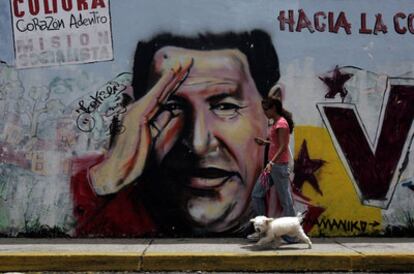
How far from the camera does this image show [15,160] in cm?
784

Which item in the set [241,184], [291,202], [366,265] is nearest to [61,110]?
[241,184]

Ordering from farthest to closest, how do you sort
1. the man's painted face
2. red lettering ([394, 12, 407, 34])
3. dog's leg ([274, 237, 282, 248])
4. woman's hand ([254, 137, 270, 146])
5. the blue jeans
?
red lettering ([394, 12, 407, 34]) < the man's painted face < woman's hand ([254, 137, 270, 146]) < the blue jeans < dog's leg ([274, 237, 282, 248])

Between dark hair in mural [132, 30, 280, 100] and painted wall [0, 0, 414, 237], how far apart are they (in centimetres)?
2

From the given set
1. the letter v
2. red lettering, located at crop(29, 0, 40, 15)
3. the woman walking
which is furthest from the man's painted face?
red lettering, located at crop(29, 0, 40, 15)

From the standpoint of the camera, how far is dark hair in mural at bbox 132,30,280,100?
25.7 feet

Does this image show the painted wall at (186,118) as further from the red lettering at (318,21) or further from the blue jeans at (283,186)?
the blue jeans at (283,186)

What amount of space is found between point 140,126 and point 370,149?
2.75 metres

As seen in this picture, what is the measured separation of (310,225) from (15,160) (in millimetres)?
3602

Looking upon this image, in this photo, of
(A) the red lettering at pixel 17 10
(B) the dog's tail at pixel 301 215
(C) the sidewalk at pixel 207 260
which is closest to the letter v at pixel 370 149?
(B) the dog's tail at pixel 301 215

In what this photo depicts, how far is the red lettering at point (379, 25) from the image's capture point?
311 inches

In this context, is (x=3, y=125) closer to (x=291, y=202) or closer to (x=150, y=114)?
(x=150, y=114)

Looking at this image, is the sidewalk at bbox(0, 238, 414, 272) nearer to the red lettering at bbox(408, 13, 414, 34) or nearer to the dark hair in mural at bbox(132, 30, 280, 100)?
the dark hair in mural at bbox(132, 30, 280, 100)

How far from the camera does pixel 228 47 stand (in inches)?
308

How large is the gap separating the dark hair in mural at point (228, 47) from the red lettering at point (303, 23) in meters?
0.39
